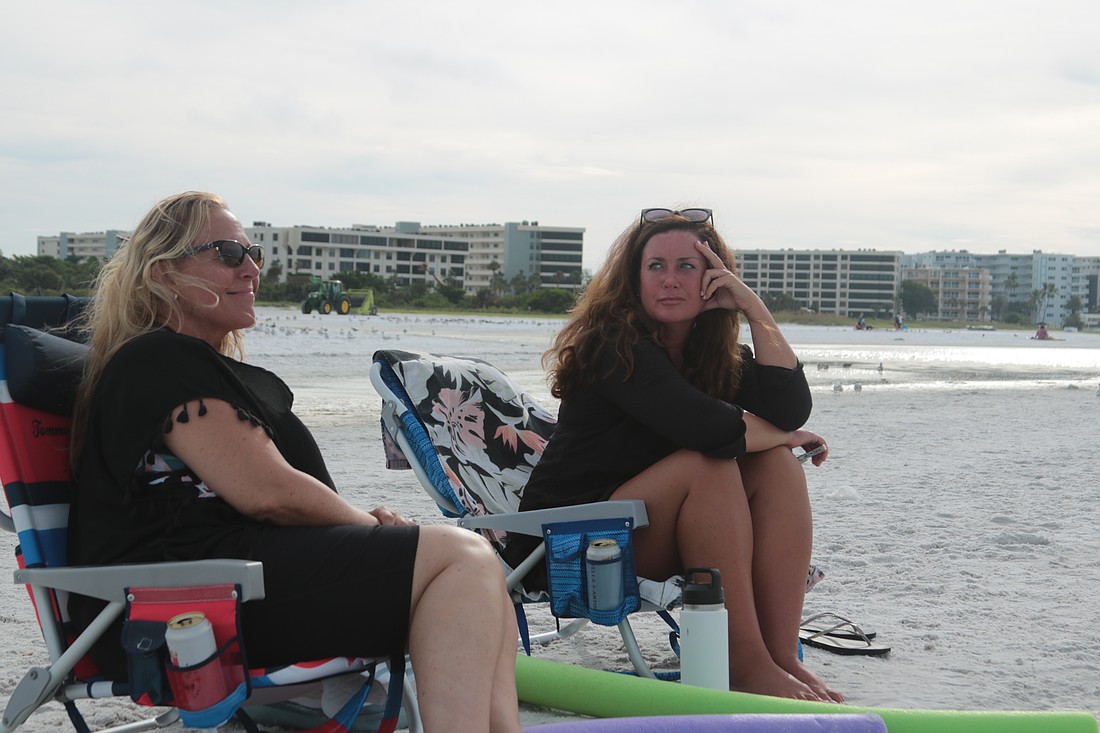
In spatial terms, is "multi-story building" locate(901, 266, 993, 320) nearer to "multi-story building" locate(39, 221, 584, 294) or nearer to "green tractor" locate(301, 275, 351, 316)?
"multi-story building" locate(39, 221, 584, 294)

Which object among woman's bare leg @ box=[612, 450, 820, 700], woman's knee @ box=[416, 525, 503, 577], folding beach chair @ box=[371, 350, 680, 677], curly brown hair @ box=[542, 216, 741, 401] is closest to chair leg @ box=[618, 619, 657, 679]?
folding beach chair @ box=[371, 350, 680, 677]

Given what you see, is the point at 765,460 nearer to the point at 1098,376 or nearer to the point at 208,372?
the point at 208,372

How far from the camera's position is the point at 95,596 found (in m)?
2.30

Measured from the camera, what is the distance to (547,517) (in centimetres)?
325

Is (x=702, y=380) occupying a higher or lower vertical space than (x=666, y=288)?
lower

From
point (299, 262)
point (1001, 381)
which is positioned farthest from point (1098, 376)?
point (299, 262)

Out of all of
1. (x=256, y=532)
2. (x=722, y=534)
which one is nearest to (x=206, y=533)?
(x=256, y=532)

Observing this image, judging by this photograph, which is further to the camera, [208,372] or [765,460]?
[765,460]

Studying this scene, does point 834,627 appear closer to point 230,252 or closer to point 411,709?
point 411,709

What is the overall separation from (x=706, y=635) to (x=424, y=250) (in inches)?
5816

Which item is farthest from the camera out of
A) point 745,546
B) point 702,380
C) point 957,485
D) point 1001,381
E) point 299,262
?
point 299,262

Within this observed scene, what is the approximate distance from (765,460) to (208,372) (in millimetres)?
1667

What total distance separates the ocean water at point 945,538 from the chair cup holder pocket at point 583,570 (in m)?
0.53

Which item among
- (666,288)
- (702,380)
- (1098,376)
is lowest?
(1098,376)
